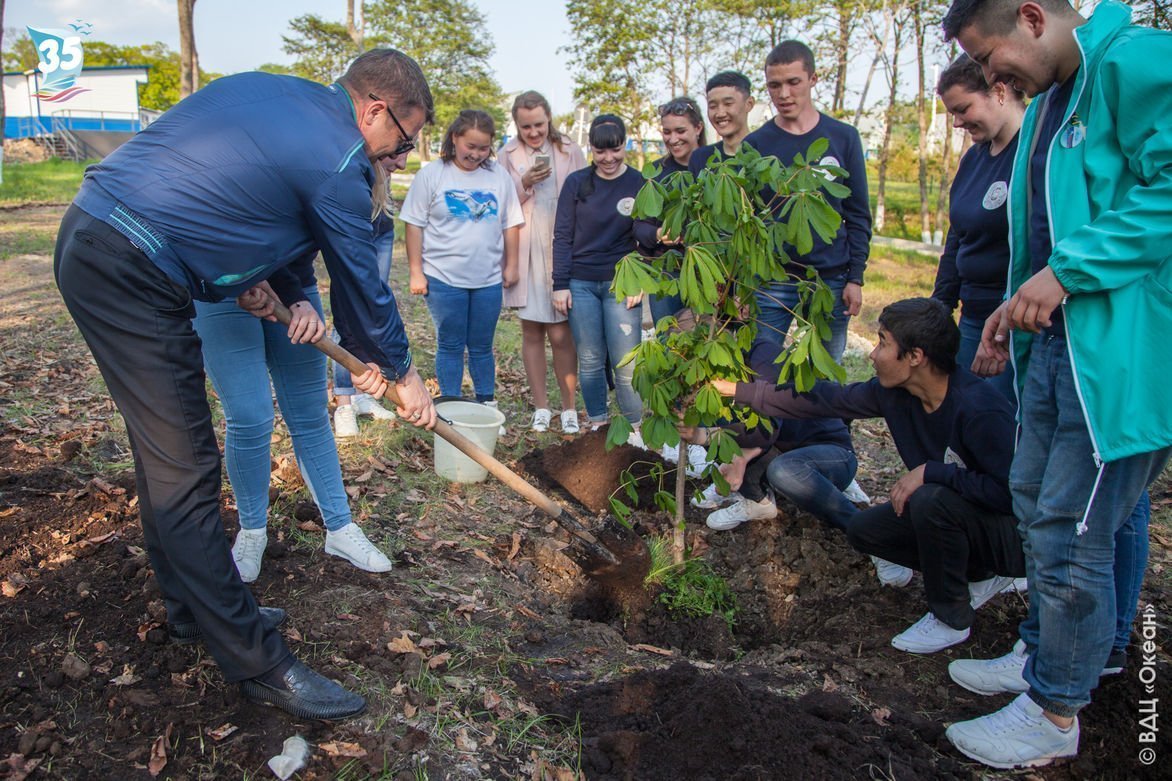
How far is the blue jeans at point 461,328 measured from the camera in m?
4.74

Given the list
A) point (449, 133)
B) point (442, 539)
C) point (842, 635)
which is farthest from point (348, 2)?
point (842, 635)

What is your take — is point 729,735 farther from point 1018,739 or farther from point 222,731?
point 222,731

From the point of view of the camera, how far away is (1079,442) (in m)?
2.03

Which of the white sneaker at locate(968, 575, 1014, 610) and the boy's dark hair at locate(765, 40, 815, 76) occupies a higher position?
the boy's dark hair at locate(765, 40, 815, 76)

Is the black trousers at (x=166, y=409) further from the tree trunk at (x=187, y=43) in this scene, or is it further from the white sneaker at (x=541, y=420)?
the tree trunk at (x=187, y=43)

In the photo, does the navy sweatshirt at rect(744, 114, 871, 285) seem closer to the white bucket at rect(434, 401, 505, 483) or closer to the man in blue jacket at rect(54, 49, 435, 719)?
the white bucket at rect(434, 401, 505, 483)

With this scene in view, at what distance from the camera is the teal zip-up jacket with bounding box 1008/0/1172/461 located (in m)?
1.81

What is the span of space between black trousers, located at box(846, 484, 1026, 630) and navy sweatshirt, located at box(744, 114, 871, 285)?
163cm

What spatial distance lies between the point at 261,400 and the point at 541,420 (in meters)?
2.58

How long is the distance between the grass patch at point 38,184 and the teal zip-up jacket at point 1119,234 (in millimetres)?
13665

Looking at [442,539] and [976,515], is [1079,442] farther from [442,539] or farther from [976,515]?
[442,539]

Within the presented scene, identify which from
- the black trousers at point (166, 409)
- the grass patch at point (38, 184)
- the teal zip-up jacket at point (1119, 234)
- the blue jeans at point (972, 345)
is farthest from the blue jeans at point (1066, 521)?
the grass patch at point (38, 184)

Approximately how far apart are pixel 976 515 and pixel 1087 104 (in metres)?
A: 1.41

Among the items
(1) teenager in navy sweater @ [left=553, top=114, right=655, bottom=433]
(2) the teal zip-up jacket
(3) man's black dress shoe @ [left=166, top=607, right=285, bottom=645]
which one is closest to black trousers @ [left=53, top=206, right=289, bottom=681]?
(3) man's black dress shoe @ [left=166, top=607, right=285, bottom=645]
